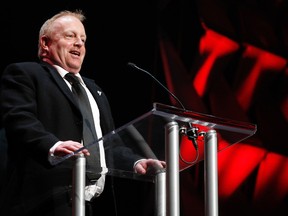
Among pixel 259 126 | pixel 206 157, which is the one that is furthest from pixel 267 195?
pixel 206 157

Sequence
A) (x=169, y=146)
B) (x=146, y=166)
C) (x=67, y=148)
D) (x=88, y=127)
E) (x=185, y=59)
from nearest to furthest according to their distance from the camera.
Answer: (x=169, y=146), (x=67, y=148), (x=146, y=166), (x=88, y=127), (x=185, y=59)

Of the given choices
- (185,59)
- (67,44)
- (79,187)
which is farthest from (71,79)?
(185,59)

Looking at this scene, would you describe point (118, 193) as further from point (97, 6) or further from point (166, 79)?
point (97, 6)

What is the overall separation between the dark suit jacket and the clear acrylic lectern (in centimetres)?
8

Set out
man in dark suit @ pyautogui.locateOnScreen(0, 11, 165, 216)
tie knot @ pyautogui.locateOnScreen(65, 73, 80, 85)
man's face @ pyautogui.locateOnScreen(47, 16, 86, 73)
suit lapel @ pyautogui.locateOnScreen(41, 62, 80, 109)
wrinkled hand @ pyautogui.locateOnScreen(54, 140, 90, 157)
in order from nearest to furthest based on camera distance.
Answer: wrinkled hand @ pyautogui.locateOnScreen(54, 140, 90, 157)
man in dark suit @ pyautogui.locateOnScreen(0, 11, 165, 216)
suit lapel @ pyautogui.locateOnScreen(41, 62, 80, 109)
tie knot @ pyautogui.locateOnScreen(65, 73, 80, 85)
man's face @ pyautogui.locateOnScreen(47, 16, 86, 73)

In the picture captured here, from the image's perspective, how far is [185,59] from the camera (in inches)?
171

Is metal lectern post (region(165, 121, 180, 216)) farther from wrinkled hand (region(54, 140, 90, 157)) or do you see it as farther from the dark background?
the dark background

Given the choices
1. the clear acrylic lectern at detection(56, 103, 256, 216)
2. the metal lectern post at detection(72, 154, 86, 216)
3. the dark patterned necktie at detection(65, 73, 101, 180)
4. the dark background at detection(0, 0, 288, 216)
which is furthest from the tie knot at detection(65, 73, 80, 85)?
the dark background at detection(0, 0, 288, 216)

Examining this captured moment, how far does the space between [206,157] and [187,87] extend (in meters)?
2.19

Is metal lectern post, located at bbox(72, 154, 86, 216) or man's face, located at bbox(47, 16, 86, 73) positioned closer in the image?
metal lectern post, located at bbox(72, 154, 86, 216)

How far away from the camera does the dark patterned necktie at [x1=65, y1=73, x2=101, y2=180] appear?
7.11 ft

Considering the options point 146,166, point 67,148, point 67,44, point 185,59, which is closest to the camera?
point 67,148

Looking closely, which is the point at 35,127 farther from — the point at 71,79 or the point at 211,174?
the point at 211,174

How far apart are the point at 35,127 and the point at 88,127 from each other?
0.76 ft
